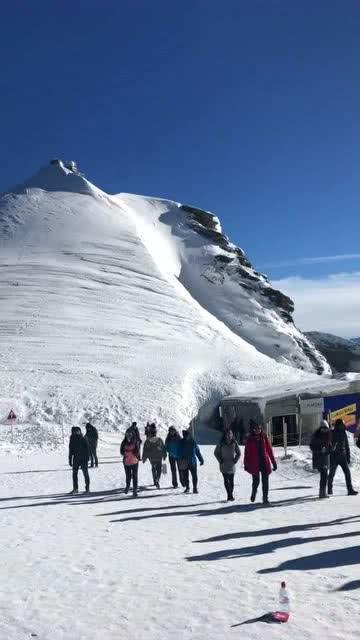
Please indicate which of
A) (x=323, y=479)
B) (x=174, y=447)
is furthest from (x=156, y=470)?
(x=323, y=479)

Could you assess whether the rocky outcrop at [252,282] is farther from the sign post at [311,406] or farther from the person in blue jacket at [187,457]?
the person in blue jacket at [187,457]

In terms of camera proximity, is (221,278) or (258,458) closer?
(258,458)

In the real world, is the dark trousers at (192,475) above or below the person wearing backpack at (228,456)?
below

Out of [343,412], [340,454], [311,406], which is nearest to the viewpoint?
[340,454]

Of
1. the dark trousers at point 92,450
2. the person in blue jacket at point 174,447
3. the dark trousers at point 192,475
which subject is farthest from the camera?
the dark trousers at point 92,450

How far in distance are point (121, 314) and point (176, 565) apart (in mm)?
45269

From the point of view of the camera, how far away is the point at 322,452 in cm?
1357

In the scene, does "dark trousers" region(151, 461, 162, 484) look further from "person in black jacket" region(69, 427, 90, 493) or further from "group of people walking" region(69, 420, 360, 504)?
"person in black jacket" region(69, 427, 90, 493)

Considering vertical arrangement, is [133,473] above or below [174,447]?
below

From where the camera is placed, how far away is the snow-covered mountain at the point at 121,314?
126ft

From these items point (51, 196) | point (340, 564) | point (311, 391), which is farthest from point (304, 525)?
point (51, 196)

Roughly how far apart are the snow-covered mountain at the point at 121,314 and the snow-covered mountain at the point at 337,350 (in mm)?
12468

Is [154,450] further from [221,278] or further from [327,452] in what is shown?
[221,278]

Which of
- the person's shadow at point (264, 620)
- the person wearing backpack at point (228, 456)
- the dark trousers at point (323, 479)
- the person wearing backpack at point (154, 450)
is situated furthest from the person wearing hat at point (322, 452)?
the person's shadow at point (264, 620)
